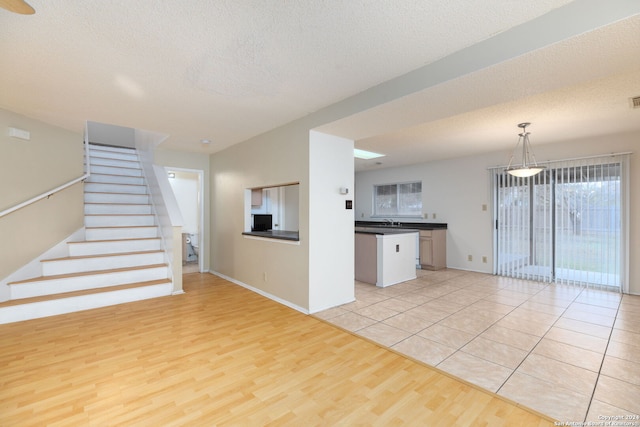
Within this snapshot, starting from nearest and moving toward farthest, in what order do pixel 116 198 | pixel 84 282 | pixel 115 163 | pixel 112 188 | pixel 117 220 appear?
pixel 84 282, pixel 117 220, pixel 116 198, pixel 112 188, pixel 115 163

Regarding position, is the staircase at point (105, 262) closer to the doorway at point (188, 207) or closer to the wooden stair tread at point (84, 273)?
the wooden stair tread at point (84, 273)

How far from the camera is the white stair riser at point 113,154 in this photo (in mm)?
6004

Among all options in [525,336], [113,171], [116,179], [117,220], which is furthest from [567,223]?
[113,171]

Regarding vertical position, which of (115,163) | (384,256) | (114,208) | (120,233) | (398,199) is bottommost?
(384,256)

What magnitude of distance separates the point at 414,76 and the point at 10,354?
4.06m

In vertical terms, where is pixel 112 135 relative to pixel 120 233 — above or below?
above

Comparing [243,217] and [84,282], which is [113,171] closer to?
[84,282]

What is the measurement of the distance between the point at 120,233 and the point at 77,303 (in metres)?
1.45

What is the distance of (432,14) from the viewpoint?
1.62 m

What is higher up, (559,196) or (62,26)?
(62,26)

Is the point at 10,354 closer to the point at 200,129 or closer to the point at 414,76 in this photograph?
the point at 200,129

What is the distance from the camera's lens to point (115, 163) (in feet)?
19.8

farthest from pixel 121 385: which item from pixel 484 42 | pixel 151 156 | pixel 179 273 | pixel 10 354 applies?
pixel 151 156

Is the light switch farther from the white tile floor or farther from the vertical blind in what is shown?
the vertical blind
